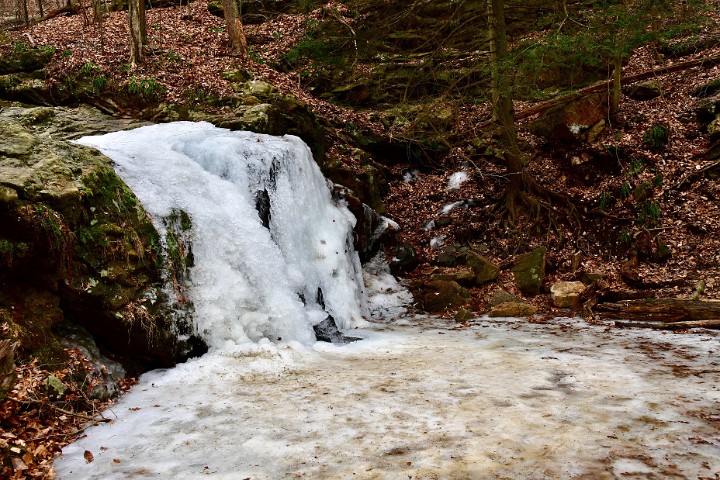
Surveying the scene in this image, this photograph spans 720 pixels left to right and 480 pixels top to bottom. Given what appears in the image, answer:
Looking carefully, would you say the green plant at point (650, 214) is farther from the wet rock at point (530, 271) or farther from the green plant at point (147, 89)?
the green plant at point (147, 89)

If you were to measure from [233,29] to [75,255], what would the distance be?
35.3 feet

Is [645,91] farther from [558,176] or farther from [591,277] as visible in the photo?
[591,277]

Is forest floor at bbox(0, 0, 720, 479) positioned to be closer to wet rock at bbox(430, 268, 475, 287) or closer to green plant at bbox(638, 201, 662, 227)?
green plant at bbox(638, 201, 662, 227)

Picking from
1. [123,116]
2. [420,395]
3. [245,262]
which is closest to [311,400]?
[420,395]

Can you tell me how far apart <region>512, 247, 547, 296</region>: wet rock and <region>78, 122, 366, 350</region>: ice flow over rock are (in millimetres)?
3016

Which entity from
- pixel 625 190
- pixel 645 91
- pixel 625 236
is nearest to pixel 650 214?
pixel 625 236

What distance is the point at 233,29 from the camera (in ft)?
43.8

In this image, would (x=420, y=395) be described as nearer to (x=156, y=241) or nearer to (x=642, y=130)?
(x=156, y=241)

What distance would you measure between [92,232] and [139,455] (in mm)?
2640

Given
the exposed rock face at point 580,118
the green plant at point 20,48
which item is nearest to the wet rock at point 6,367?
the green plant at point 20,48

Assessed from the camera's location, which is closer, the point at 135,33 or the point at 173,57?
the point at 135,33

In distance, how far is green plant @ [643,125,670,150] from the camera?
9.56 m

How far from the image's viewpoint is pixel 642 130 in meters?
10.0

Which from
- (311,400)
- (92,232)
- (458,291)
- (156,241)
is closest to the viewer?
(311,400)
